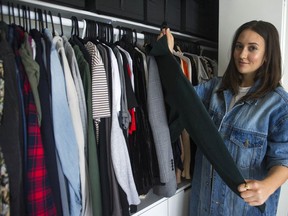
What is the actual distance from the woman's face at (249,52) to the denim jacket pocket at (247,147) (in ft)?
1.00

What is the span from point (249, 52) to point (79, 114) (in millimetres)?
806

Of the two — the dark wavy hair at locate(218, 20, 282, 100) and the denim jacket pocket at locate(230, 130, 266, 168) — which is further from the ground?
the dark wavy hair at locate(218, 20, 282, 100)

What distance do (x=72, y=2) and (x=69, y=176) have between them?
763 millimetres

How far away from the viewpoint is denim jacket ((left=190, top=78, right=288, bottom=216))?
1.00 metres

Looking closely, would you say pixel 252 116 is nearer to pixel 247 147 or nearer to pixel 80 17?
pixel 247 147

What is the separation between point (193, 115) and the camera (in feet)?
3.29

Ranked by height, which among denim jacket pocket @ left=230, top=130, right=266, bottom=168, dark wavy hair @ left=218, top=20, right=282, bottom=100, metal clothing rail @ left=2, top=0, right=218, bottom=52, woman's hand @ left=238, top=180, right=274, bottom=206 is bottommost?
woman's hand @ left=238, top=180, right=274, bottom=206

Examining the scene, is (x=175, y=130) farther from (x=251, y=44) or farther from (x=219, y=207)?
(x=251, y=44)

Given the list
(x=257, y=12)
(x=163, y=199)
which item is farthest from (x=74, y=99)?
(x=257, y=12)

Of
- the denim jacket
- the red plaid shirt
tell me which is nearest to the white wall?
the denim jacket

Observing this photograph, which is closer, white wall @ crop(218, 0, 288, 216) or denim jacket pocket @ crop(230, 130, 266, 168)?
denim jacket pocket @ crop(230, 130, 266, 168)

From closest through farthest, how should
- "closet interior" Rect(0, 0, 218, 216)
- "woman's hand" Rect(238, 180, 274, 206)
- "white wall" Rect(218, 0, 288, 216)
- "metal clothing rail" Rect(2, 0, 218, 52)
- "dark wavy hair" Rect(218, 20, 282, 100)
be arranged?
"closet interior" Rect(0, 0, 218, 216)
"woman's hand" Rect(238, 180, 274, 206)
"metal clothing rail" Rect(2, 0, 218, 52)
"dark wavy hair" Rect(218, 20, 282, 100)
"white wall" Rect(218, 0, 288, 216)

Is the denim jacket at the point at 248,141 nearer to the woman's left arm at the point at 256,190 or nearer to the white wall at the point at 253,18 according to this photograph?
the woman's left arm at the point at 256,190

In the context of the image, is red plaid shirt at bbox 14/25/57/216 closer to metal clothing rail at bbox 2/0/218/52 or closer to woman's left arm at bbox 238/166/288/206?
metal clothing rail at bbox 2/0/218/52
